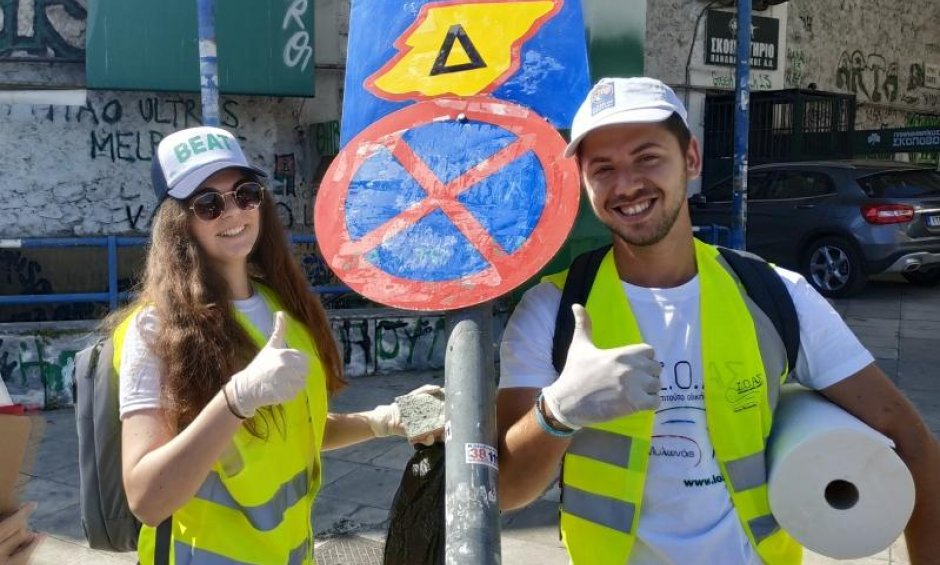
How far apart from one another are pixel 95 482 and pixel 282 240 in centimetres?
78

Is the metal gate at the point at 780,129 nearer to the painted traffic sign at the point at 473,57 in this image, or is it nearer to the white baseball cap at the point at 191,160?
the painted traffic sign at the point at 473,57

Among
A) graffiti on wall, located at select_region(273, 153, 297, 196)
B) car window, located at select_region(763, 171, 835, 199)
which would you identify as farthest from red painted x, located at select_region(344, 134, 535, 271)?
car window, located at select_region(763, 171, 835, 199)

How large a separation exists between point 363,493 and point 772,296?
3448 millimetres

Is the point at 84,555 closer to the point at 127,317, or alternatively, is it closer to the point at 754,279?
the point at 127,317

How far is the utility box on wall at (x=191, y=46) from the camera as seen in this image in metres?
7.93

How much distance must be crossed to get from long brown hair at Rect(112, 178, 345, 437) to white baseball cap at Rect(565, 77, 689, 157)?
866 millimetres

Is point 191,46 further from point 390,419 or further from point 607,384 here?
point 607,384

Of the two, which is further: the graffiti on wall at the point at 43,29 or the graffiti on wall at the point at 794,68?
the graffiti on wall at the point at 794,68

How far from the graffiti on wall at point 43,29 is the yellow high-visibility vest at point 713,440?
26.0 ft

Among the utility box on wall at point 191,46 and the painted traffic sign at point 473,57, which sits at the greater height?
the utility box on wall at point 191,46

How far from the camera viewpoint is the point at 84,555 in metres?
4.03

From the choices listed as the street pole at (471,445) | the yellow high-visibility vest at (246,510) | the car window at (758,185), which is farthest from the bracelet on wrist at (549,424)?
the car window at (758,185)

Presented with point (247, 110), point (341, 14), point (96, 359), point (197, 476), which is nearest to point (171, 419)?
point (197, 476)

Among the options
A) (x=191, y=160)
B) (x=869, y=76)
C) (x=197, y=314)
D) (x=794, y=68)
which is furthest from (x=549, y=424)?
(x=869, y=76)
